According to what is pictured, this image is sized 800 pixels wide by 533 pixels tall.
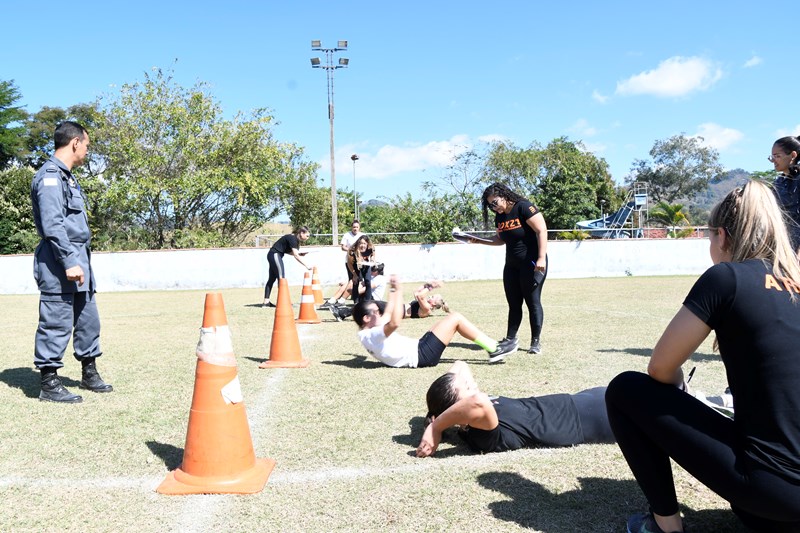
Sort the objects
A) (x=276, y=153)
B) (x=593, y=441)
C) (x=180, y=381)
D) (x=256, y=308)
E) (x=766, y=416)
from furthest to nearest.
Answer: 1. (x=276, y=153)
2. (x=256, y=308)
3. (x=180, y=381)
4. (x=593, y=441)
5. (x=766, y=416)

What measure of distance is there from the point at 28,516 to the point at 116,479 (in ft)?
1.64

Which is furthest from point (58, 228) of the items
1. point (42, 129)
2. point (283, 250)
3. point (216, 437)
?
point (42, 129)

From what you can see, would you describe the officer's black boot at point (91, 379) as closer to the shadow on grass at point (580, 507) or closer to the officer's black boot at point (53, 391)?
the officer's black boot at point (53, 391)

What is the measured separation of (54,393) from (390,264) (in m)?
17.1

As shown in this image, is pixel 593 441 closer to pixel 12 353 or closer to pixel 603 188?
pixel 12 353

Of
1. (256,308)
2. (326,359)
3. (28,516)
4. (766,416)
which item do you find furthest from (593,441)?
(256,308)

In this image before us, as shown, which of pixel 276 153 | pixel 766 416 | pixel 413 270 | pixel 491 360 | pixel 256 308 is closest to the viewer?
pixel 766 416

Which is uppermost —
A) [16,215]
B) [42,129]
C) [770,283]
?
[42,129]

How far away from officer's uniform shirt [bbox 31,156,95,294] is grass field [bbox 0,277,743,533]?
98cm

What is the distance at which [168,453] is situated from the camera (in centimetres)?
365

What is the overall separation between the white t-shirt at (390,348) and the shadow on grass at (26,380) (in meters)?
2.67

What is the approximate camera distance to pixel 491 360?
6004 mm

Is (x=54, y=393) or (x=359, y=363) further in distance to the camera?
(x=359, y=363)

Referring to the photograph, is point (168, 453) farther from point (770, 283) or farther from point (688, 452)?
point (770, 283)
